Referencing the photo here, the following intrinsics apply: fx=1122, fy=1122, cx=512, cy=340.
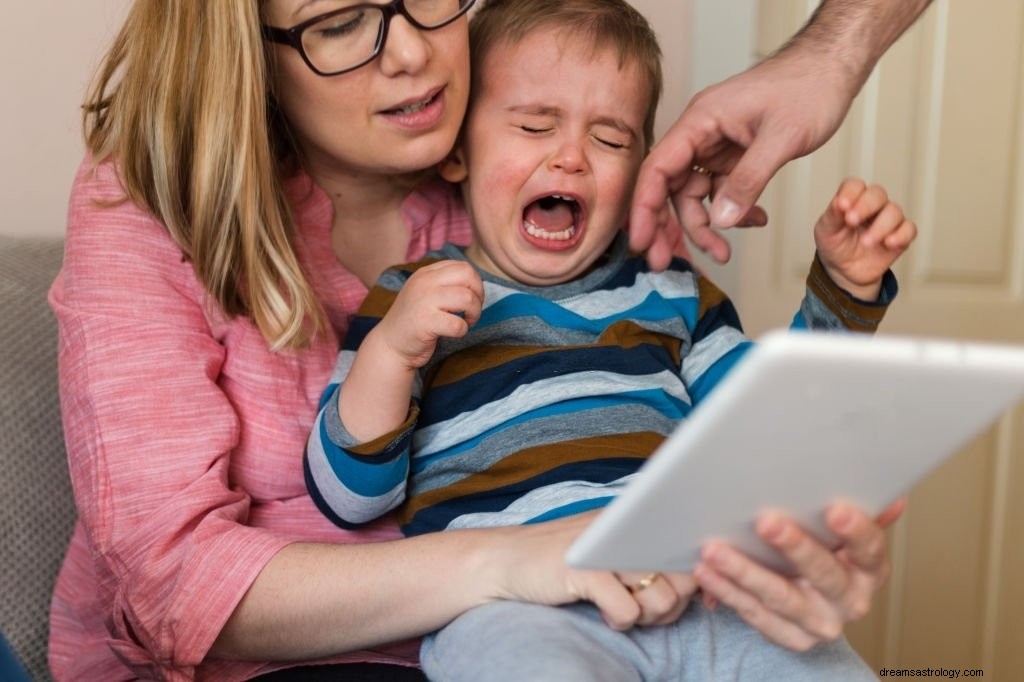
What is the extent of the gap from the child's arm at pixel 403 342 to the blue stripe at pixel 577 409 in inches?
3.8

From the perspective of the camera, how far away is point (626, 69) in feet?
4.69

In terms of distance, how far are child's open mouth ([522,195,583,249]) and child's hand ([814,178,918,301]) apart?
30cm

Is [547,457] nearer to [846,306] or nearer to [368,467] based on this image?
[368,467]

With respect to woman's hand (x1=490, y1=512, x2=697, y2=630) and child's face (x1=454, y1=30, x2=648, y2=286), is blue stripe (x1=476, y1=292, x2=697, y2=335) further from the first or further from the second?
woman's hand (x1=490, y1=512, x2=697, y2=630)

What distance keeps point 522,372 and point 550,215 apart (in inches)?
9.5

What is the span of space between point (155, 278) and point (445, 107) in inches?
15.6

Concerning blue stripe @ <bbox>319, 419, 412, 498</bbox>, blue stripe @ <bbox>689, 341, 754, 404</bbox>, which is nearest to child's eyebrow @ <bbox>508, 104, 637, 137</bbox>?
blue stripe @ <bbox>689, 341, 754, 404</bbox>

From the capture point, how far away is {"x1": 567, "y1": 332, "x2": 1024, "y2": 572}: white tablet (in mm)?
625

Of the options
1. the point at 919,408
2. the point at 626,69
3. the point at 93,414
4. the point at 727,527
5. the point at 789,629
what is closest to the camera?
the point at 919,408

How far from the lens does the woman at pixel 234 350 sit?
113 centimetres

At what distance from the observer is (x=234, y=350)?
4.28 feet

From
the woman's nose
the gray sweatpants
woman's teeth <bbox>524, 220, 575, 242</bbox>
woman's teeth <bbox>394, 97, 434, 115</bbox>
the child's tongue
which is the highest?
the woman's nose

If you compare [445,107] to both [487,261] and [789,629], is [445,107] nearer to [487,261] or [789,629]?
[487,261]

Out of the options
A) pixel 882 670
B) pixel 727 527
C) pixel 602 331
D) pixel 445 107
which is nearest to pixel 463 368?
pixel 602 331
